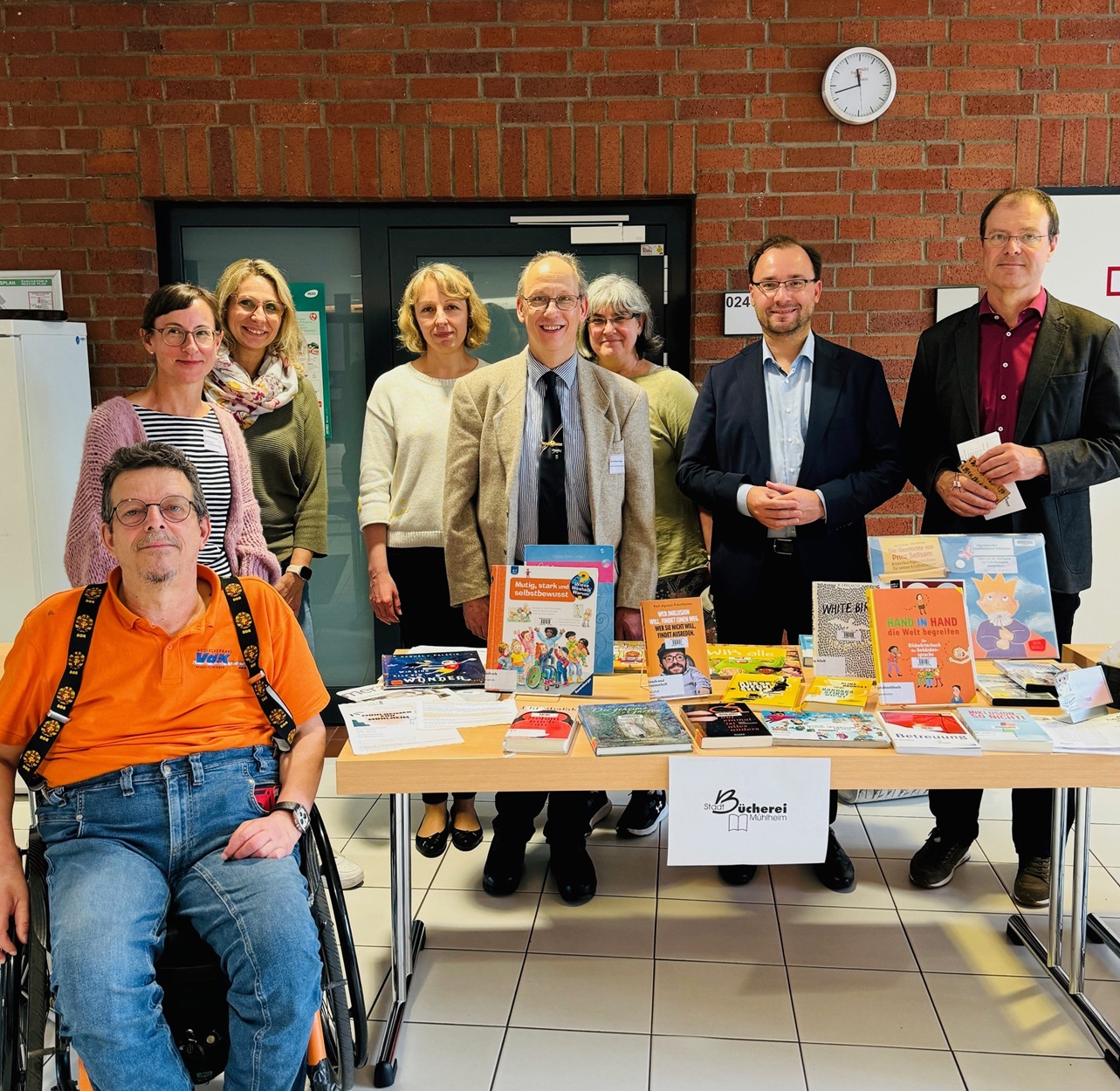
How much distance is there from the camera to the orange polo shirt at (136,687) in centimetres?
186

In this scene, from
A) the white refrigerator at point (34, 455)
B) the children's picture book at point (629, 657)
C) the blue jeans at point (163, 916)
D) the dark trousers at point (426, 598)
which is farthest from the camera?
the white refrigerator at point (34, 455)

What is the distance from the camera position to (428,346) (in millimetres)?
3189

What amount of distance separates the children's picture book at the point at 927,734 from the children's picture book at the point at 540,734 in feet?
2.07

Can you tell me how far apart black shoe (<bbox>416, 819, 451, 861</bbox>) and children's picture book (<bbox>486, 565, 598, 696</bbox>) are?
107cm

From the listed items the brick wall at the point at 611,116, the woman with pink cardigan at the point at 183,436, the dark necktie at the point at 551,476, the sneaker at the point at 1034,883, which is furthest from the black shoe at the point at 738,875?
the brick wall at the point at 611,116

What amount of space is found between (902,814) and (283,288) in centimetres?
263

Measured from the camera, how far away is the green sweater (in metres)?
3.09

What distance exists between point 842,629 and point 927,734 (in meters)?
0.34

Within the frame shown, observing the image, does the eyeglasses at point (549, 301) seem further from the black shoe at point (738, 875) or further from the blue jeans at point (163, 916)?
the black shoe at point (738, 875)

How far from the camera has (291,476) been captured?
3.13 metres

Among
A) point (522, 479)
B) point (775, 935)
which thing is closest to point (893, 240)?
point (522, 479)

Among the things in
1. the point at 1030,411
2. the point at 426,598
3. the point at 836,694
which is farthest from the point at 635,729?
the point at 1030,411

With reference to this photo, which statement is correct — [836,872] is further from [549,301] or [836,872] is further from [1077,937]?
[549,301]

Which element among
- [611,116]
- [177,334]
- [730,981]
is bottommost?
[730,981]
